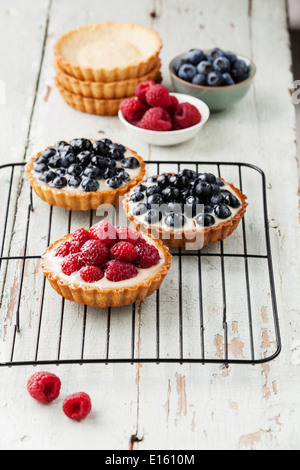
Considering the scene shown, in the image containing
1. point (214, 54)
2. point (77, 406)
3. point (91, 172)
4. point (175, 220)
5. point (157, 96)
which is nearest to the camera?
point (77, 406)

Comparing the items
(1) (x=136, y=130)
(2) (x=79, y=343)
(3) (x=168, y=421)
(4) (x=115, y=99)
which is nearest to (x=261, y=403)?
(3) (x=168, y=421)

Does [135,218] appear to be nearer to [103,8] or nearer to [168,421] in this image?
[168,421]

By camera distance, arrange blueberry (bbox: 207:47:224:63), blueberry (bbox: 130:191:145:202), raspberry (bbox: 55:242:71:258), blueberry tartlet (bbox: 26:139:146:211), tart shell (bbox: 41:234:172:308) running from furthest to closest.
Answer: blueberry (bbox: 207:47:224:63), blueberry tartlet (bbox: 26:139:146:211), blueberry (bbox: 130:191:145:202), raspberry (bbox: 55:242:71:258), tart shell (bbox: 41:234:172:308)

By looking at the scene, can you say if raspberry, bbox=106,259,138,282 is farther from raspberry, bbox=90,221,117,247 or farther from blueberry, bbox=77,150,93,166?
blueberry, bbox=77,150,93,166

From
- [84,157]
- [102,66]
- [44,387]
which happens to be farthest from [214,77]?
[44,387]

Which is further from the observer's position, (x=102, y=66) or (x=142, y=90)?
(x=102, y=66)

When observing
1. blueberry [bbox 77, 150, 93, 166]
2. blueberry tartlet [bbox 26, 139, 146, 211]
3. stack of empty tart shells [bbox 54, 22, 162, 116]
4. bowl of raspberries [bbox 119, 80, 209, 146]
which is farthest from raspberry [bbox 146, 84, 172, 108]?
blueberry [bbox 77, 150, 93, 166]

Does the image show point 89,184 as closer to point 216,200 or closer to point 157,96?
point 216,200

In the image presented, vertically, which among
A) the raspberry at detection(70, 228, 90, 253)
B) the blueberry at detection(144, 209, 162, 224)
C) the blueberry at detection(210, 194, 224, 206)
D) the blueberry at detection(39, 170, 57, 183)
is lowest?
the blueberry at detection(39, 170, 57, 183)
